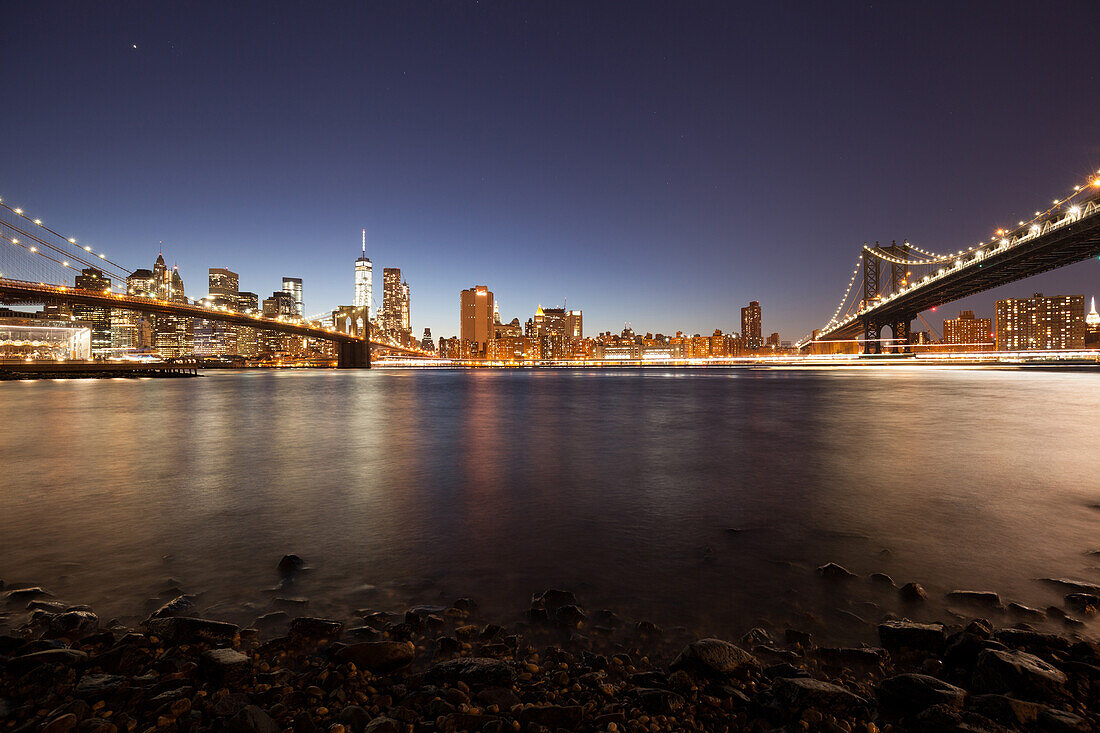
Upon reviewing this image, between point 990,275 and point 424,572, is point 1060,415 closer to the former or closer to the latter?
point 424,572

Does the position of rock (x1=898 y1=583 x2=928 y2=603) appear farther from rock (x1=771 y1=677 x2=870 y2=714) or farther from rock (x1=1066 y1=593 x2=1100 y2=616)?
rock (x1=771 y1=677 x2=870 y2=714)

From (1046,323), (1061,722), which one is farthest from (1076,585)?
(1046,323)

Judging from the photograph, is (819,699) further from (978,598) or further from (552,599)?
(978,598)

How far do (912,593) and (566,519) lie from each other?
14.9ft

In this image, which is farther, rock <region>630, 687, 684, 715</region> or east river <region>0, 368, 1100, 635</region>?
east river <region>0, 368, 1100, 635</region>

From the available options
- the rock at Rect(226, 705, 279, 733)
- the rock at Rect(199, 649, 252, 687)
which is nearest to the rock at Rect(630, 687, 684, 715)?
the rock at Rect(226, 705, 279, 733)

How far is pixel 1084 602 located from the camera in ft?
16.1

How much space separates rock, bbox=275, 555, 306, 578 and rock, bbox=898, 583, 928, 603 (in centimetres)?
677

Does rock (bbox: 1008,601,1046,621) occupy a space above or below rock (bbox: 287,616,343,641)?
below

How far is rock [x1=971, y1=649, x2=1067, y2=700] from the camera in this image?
3312mm

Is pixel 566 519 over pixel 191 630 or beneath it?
beneath

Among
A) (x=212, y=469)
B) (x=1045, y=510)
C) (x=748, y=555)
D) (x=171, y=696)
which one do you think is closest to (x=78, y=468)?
(x=212, y=469)

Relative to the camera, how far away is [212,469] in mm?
11961

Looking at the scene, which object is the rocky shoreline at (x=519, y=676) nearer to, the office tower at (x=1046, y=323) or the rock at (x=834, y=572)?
the rock at (x=834, y=572)
